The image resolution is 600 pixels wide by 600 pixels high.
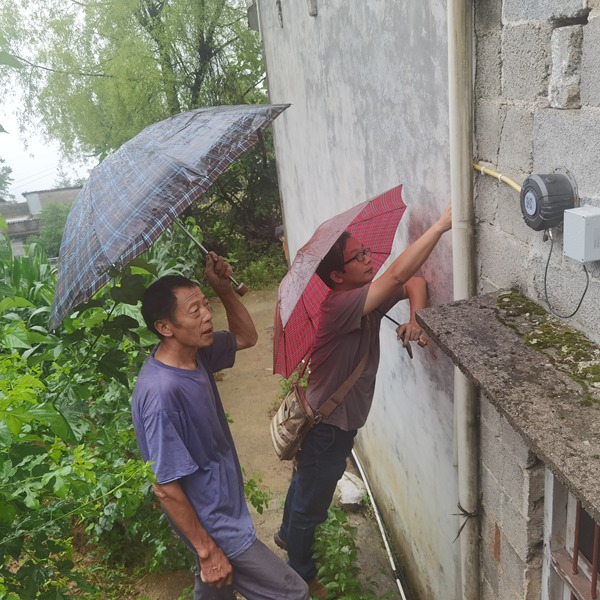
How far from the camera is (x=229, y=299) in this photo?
304 centimetres

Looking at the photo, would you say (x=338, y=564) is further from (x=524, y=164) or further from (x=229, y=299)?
(x=524, y=164)

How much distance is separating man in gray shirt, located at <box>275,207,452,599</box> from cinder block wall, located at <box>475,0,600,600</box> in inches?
15.5

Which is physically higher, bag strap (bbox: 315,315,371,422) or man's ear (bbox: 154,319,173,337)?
man's ear (bbox: 154,319,173,337)

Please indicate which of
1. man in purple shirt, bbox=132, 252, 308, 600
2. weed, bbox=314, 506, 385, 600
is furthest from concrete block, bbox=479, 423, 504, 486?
weed, bbox=314, 506, 385, 600

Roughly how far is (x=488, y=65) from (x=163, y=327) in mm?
1561

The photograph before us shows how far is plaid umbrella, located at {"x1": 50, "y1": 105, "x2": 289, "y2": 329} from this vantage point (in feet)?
6.78

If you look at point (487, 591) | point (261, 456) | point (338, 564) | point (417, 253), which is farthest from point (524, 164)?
→ point (261, 456)

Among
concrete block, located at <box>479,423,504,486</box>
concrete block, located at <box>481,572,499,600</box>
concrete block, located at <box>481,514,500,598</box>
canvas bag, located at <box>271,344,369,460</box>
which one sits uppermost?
concrete block, located at <box>479,423,504,486</box>

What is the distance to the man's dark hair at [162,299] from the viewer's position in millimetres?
2518

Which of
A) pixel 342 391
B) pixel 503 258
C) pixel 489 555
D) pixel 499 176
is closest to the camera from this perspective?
pixel 499 176

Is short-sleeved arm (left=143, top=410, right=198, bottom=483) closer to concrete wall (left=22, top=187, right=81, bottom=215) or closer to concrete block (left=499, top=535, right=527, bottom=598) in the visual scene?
concrete block (left=499, top=535, right=527, bottom=598)

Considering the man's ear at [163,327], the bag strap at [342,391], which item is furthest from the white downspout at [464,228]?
the man's ear at [163,327]

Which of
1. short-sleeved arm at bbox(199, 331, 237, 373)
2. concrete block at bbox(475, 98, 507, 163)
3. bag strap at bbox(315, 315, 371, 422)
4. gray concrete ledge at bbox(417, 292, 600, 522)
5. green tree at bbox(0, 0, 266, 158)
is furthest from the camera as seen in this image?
green tree at bbox(0, 0, 266, 158)

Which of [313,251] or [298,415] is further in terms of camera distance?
[298,415]
